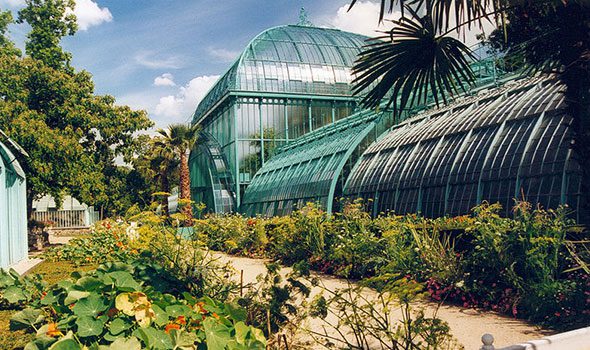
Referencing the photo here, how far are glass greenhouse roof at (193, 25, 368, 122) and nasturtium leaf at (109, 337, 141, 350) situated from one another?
1020 inches

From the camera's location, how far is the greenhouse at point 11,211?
1269 centimetres

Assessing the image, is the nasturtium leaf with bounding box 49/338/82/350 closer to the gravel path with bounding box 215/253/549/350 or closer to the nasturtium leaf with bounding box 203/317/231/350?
the nasturtium leaf with bounding box 203/317/231/350

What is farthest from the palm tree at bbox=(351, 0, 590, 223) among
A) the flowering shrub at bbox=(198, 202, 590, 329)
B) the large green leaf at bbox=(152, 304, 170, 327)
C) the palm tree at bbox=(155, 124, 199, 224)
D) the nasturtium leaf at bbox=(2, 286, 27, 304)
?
the palm tree at bbox=(155, 124, 199, 224)

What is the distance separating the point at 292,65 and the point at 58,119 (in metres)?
14.2

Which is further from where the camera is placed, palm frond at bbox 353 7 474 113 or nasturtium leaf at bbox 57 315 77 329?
palm frond at bbox 353 7 474 113

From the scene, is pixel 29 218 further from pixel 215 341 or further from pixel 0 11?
pixel 215 341

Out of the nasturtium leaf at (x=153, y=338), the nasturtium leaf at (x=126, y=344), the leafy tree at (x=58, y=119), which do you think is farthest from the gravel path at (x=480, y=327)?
the leafy tree at (x=58, y=119)

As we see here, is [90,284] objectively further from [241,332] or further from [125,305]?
[241,332]

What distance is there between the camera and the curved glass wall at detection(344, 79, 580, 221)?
1082cm

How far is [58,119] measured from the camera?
20.7 metres

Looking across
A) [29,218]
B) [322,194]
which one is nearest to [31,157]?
[29,218]

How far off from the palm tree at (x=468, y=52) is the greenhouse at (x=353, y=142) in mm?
595

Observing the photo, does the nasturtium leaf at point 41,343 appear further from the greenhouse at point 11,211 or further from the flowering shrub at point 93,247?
the flowering shrub at point 93,247

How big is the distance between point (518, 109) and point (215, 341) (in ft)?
37.4
